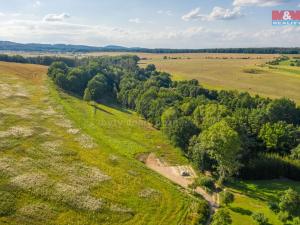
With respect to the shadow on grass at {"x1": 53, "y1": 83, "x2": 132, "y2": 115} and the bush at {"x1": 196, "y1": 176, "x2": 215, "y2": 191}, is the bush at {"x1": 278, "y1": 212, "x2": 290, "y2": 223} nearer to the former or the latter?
the bush at {"x1": 196, "y1": 176, "x2": 215, "y2": 191}

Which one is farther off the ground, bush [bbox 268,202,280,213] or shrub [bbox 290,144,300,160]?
shrub [bbox 290,144,300,160]

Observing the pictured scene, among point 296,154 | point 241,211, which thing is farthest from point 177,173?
A: point 296,154

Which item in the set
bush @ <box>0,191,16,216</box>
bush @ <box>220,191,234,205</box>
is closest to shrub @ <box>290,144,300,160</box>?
bush @ <box>220,191,234,205</box>

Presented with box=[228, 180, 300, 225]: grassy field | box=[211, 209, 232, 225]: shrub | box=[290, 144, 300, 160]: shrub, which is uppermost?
box=[290, 144, 300, 160]: shrub

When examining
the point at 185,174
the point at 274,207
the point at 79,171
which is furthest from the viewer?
the point at 185,174

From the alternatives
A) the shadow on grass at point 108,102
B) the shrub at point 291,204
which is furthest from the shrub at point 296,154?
the shadow on grass at point 108,102

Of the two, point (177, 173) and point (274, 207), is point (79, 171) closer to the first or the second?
point (177, 173)

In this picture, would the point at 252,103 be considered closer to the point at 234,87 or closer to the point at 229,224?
the point at 234,87
